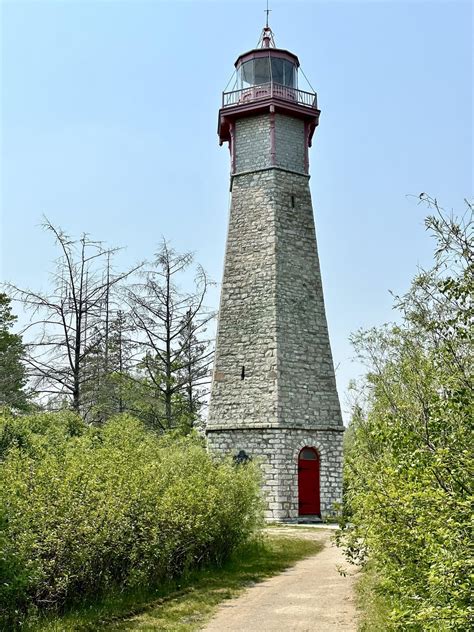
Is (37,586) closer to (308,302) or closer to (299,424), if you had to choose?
(299,424)

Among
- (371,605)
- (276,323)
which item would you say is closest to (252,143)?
(276,323)

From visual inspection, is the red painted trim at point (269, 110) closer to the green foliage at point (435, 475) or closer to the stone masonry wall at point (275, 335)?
the stone masonry wall at point (275, 335)

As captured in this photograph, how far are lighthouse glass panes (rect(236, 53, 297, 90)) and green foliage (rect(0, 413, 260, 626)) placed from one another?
16355 mm

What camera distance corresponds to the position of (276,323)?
19953 millimetres

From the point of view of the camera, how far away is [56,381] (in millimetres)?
21750

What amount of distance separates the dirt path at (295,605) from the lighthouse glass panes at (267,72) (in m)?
17.7

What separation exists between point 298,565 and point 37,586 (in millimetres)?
6524

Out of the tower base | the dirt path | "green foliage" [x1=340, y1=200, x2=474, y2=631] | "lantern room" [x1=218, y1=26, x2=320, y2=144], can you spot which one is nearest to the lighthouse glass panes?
"lantern room" [x1=218, y1=26, x2=320, y2=144]

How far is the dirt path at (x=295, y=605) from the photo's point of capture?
7.72 metres

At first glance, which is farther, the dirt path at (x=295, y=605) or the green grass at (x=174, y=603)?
the dirt path at (x=295, y=605)

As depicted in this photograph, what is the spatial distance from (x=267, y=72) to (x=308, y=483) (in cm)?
1471

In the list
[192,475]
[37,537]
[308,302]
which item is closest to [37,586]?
[37,537]

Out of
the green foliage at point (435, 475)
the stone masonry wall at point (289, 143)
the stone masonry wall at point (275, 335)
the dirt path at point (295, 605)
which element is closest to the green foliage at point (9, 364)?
the stone masonry wall at point (275, 335)

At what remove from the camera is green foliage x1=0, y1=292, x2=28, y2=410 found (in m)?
25.6
